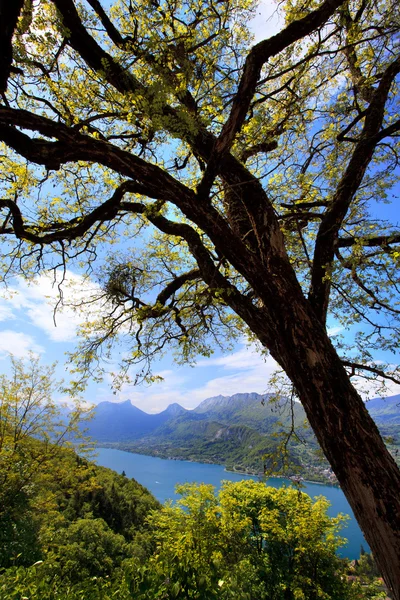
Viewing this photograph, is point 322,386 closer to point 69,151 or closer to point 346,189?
point 346,189

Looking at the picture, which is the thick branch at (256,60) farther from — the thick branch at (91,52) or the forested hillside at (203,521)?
the forested hillside at (203,521)

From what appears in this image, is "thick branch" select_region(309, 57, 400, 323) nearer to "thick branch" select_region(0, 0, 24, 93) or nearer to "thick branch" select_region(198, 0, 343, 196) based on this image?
"thick branch" select_region(198, 0, 343, 196)

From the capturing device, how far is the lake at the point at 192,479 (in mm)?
55531

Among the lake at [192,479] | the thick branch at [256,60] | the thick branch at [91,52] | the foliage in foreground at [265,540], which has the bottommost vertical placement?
the lake at [192,479]

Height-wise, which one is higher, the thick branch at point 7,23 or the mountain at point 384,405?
the thick branch at point 7,23

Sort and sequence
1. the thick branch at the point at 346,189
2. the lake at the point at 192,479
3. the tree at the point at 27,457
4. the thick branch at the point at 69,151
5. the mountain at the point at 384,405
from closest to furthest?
the thick branch at the point at 69,151 < the thick branch at the point at 346,189 < the mountain at the point at 384,405 < the tree at the point at 27,457 < the lake at the point at 192,479

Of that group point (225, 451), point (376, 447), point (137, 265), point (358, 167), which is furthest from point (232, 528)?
point (225, 451)

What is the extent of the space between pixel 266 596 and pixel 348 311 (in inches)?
524

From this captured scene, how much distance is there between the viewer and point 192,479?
87.1m

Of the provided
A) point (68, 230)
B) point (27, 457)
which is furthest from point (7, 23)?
point (27, 457)

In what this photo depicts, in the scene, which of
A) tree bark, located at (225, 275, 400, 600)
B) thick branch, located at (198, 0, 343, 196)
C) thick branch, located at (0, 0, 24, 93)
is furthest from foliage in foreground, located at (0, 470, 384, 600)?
thick branch, located at (0, 0, 24, 93)

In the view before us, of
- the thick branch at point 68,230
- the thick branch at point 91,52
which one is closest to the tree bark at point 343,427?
the thick branch at point 68,230

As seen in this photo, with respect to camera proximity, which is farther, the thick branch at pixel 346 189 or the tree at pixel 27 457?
the tree at pixel 27 457

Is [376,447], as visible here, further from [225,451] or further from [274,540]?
[225,451]
